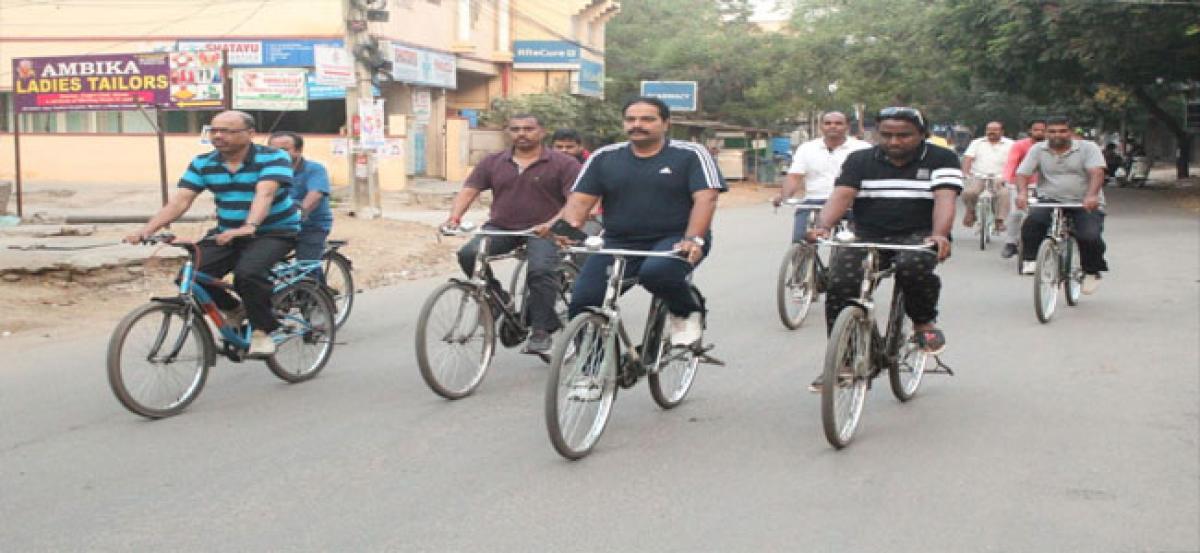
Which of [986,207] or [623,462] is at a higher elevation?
[986,207]

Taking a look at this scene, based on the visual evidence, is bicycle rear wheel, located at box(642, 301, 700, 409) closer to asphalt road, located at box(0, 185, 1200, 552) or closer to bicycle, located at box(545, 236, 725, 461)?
bicycle, located at box(545, 236, 725, 461)

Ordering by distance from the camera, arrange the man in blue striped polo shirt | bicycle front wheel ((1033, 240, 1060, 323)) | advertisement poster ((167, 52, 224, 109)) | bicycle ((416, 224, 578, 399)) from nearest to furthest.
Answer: bicycle ((416, 224, 578, 399)), the man in blue striped polo shirt, bicycle front wheel ((1033, 240, 1060, 323)), advertisement poster ((167, 52, 224, 109))

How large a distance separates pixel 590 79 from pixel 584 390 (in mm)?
38262

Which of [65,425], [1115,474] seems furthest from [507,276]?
[1115,474]

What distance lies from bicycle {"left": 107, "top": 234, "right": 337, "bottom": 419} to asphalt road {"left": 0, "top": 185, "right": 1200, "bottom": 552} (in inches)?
6.7

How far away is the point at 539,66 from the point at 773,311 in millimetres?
29380

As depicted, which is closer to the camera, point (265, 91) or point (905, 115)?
point (905, 115)

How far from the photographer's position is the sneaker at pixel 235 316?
7543mm

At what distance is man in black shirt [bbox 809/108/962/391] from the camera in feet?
22.3

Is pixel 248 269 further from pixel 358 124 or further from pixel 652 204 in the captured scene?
pixel 358 124

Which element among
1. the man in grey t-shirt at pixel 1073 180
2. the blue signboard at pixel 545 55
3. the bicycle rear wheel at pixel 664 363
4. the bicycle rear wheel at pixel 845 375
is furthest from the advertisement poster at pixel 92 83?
the blue signboard at pixel 545 55

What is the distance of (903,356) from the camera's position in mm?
7328

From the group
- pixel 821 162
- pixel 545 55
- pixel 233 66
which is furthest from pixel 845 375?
pixel 545 55

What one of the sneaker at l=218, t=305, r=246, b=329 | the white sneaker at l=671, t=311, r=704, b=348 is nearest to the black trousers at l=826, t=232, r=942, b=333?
the white sneaker at l=671, t=311, r=704, b=348
